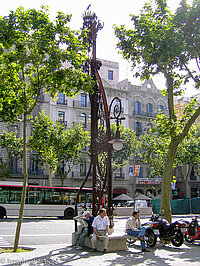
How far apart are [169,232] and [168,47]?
6221mm

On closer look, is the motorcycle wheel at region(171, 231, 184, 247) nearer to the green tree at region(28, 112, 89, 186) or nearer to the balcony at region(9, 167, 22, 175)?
the green tree at region(28, 112, 89, 186)

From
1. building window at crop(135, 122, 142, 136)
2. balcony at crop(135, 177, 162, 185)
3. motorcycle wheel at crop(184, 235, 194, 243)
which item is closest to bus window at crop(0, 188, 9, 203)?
motorcycle wheel at crop(184, 235, 194, 243)

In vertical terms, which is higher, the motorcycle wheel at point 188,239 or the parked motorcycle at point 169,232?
the parked motorcycle at point 169,232

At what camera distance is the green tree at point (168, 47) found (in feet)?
40.4

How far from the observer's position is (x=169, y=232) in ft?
38.7

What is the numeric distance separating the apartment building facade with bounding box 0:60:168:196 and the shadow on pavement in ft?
99.2

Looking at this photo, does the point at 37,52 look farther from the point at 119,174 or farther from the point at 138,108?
the point at 138,108

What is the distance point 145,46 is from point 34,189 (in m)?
18.9

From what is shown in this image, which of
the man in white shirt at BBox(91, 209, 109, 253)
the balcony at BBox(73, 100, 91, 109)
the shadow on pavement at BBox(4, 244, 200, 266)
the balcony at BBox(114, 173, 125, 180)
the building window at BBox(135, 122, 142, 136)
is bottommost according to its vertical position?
the shadow on pavement at BBox(4, 244, 200, 266)

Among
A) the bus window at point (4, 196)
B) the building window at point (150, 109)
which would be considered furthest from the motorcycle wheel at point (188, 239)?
the building window at point (150, 109)

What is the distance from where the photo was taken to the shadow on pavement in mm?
8664

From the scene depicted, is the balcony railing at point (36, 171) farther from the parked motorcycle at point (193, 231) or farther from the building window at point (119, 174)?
the parked motorcycle at point (193, 231)

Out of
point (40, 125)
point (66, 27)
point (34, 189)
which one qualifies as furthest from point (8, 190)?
point (66, 27)

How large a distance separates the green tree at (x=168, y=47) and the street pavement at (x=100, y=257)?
9.94 ft
